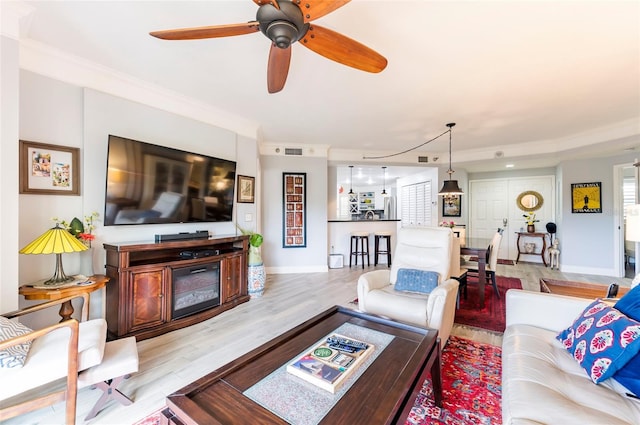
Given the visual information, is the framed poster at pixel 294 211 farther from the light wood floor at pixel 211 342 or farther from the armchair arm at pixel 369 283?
the armchair arm at pixel 369 283

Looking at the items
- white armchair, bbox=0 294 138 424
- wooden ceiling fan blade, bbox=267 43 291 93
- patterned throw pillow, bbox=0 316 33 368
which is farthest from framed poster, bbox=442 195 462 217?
patterned throw pillow, bbox=0 316 33 368

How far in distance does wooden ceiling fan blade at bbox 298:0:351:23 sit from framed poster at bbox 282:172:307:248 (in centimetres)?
398

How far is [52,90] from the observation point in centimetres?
237

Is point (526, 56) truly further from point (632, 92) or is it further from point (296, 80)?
point (296, 80)

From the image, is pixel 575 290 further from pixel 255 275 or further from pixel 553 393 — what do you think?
pixel 255 275

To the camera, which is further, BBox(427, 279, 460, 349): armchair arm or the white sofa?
BBox(427, 279, 460, 349): armchair arm

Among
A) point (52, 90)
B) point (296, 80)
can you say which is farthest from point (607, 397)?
point (52, 90)

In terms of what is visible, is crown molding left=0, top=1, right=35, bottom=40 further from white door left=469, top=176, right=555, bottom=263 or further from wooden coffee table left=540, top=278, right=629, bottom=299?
white door left=469, top=176, right=555, bottom=263

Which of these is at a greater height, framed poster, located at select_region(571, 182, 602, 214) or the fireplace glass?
framed poster, located at select_region(571, 182, 602, 214)

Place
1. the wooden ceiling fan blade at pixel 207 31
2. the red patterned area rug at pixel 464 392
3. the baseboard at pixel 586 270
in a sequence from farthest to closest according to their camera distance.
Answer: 1. the baseboard at pixel 586 270
2. the red patterned area rug at pixel 464 392
3. the wooden ceiling fan blade at pixel 207 31

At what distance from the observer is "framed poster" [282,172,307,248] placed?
530 centimetres

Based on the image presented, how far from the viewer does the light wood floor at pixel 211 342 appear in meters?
1.65

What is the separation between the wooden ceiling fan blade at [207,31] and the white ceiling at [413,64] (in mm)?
494

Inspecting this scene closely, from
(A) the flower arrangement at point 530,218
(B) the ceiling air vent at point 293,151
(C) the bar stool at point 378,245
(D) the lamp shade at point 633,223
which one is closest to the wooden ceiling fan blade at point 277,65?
(D) the lamp shade at point 633,223
